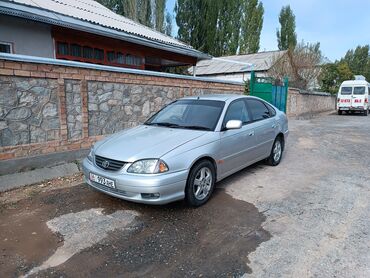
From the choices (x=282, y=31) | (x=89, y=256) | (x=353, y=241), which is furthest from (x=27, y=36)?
(x=282, y=31)

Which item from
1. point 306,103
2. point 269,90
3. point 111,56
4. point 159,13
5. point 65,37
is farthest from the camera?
point 159,13

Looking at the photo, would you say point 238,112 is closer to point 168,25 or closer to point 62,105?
point 62,105

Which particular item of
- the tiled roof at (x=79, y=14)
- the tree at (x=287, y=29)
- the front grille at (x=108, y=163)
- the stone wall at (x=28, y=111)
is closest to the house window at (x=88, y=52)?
the tiled roof at (x=79, y=14)

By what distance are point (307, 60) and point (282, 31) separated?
1630 centimetres

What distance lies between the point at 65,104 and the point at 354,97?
20507 millimetres

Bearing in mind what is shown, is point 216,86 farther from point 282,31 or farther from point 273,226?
point 282,31

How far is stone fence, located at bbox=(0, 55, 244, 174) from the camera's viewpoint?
511 cm

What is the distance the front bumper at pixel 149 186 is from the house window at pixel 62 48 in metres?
6.15

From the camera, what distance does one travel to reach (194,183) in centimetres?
403

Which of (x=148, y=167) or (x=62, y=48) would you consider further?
(x=62, y=48)

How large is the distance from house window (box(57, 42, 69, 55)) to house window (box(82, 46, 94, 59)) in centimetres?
56

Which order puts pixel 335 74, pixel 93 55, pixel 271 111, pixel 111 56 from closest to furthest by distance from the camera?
pixel 271 111 < pixel 93 55 < pixel 111 56 < pixel 335 74

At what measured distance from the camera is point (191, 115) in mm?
4961

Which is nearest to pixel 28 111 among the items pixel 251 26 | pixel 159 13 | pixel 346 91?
pixel 346 91
